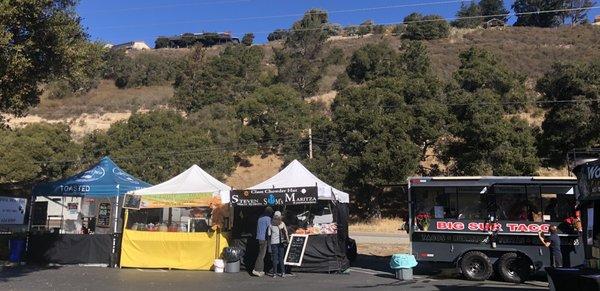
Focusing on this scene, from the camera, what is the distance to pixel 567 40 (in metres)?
79.3

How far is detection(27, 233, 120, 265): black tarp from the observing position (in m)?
17.7

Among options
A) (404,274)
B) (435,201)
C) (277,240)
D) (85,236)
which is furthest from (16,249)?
(435,201)

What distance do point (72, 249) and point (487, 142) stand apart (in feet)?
90.7

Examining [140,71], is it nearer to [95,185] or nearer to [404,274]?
[95,185]

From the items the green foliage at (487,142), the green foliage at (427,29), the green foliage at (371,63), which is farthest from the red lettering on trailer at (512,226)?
the green foliage at (427,29)

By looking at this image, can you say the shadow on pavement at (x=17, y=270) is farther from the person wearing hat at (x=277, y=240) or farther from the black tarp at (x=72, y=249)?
the person wearing hat at (x=277, y=240)

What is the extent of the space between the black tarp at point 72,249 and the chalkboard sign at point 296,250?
564 cm

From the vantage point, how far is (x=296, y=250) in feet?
52.4

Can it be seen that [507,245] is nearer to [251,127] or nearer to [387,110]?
[387,110]

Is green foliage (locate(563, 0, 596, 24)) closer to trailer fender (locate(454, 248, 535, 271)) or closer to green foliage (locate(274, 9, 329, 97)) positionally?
green foliage (locate(274, 9, 329, 97))

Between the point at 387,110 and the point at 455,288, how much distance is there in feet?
95.0

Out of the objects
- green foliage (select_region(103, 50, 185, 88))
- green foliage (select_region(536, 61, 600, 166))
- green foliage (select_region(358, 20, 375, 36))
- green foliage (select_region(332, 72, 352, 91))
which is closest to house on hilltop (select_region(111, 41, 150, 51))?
green foliage (select_region(103, 50, 185, 88))

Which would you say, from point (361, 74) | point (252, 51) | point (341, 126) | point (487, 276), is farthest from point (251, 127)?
point (487, 276)

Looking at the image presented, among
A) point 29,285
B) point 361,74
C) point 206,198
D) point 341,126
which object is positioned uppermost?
point 361,74
